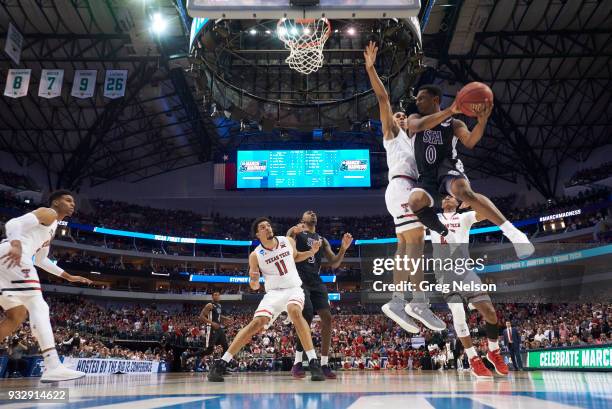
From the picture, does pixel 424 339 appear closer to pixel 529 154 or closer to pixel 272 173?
pixel 272 173

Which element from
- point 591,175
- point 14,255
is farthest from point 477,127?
point 591,175

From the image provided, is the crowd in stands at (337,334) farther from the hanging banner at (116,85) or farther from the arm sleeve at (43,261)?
the hanging banner at (116,85)

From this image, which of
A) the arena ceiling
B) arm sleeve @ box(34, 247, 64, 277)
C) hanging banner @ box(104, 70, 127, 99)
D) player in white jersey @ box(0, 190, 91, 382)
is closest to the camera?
player in white jersey @ box(0, 190, 91, 382)

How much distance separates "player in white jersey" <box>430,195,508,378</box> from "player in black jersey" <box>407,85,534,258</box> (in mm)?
348

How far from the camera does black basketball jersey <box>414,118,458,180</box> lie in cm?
346

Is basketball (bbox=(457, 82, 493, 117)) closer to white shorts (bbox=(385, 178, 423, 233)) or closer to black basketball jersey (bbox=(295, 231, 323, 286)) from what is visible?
white shorts (bbox=(385, 178, 423, 233))

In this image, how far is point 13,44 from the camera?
16828 millimetres

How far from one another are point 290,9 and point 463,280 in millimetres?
3290

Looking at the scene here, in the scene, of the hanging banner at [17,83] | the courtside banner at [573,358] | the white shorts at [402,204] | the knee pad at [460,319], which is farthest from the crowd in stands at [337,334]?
the white shorts at [402,204]

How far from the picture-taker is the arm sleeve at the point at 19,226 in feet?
15.5

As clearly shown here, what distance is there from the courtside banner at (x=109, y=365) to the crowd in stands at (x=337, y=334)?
3.34ft

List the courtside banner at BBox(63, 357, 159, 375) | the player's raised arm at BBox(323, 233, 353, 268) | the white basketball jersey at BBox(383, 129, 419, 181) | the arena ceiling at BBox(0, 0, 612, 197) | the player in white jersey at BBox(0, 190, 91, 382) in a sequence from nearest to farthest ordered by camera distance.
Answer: the white basketball jersey at BBox(383, 129, 419, 181) < the player in white jersey at BBox(0, 190, 91, 382) < the player's raised arm at BBox(323, 233, 353, 268) < the courtside banner at BBox(63, 357, 159, 375) < the arena ceiling at BBox(0, 0, 612, 197)

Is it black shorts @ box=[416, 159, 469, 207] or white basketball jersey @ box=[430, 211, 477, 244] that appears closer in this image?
black shorts @ box=[416, 159, 469, 207]

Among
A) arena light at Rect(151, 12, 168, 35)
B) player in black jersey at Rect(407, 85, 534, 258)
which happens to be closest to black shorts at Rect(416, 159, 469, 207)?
player in black jersey at Rect(407, 85, 534, 258)
